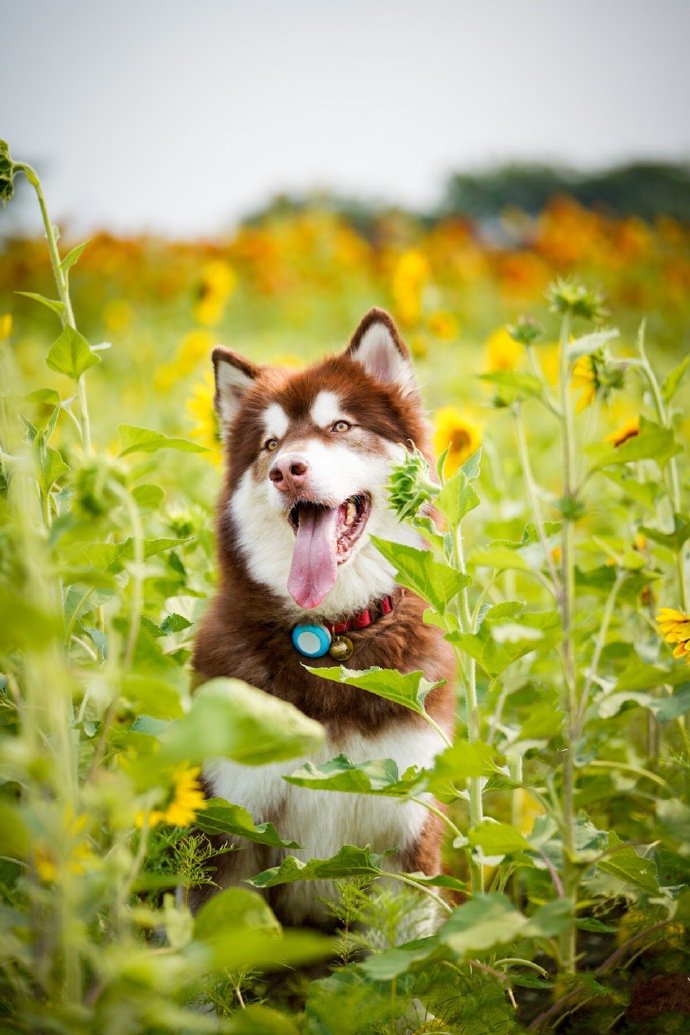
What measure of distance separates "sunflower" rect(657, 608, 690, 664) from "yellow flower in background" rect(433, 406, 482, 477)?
1376mm

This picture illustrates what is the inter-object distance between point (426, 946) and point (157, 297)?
8873 millimetres

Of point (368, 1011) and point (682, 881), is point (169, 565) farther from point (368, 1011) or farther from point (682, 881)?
point (682, 881)

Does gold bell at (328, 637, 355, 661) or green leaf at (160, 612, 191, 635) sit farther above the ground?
green leaf at (160, 612, 191, 635)

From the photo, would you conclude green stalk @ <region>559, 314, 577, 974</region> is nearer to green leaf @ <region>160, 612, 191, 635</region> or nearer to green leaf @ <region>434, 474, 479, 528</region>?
green leaf @ <region>434, 474, 479, 528</region>

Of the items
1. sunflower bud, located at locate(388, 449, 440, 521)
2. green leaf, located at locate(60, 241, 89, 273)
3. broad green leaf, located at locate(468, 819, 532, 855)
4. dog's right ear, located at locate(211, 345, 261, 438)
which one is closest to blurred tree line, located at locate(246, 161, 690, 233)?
dog's right ear, located at locate(211, 345, 261, 438)

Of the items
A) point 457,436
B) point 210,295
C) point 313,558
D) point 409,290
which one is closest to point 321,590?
point 313,558

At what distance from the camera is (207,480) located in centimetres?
453

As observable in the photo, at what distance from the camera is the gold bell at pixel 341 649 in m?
2.27

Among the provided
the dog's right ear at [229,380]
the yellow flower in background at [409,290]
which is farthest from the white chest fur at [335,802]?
the yellow flower in background at [409,290]

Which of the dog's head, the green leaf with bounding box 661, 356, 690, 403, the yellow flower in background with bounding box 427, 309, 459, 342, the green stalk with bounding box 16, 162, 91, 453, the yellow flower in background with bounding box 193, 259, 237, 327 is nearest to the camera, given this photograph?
the green stalk with bounding box 16, 162, 91, 453

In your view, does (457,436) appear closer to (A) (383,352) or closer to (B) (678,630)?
(A) (383,352)

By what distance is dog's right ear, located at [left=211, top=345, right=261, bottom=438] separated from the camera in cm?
276

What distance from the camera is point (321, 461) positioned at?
2.35 meters

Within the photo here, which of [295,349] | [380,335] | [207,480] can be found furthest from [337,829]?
[295,349]
